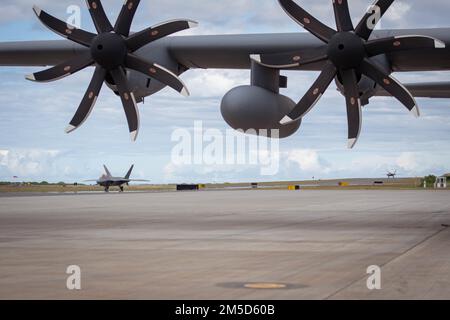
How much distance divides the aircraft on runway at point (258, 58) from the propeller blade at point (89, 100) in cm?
3

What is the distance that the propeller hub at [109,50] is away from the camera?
21.4 m

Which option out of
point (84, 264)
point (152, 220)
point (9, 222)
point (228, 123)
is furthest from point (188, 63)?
point (84, 264)

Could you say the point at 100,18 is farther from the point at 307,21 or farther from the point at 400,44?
the point at 400,44

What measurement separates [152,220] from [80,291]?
1529 cm

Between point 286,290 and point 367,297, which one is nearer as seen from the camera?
point 367,297

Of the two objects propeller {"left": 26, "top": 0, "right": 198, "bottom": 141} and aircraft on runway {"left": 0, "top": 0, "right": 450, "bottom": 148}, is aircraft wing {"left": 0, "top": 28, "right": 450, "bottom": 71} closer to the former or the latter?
aircraft on runway {"left": 0, "top": 0, "right": 450, "bottom": 148}

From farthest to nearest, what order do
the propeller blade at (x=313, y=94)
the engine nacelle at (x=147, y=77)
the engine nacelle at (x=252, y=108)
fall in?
the engine nacelle at (x=147, y=77)
the engine nacelle at (x=252, y=108)
the propeller blade at (x=313, y=94)

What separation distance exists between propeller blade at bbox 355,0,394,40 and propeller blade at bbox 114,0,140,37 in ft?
21.6

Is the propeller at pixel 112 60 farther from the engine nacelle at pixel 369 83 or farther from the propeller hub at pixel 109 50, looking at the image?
the engine nacelle at pixel 369 83

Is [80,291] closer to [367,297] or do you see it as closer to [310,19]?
[367,297]

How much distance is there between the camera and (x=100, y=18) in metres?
21.8

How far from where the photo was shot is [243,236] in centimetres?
1744
